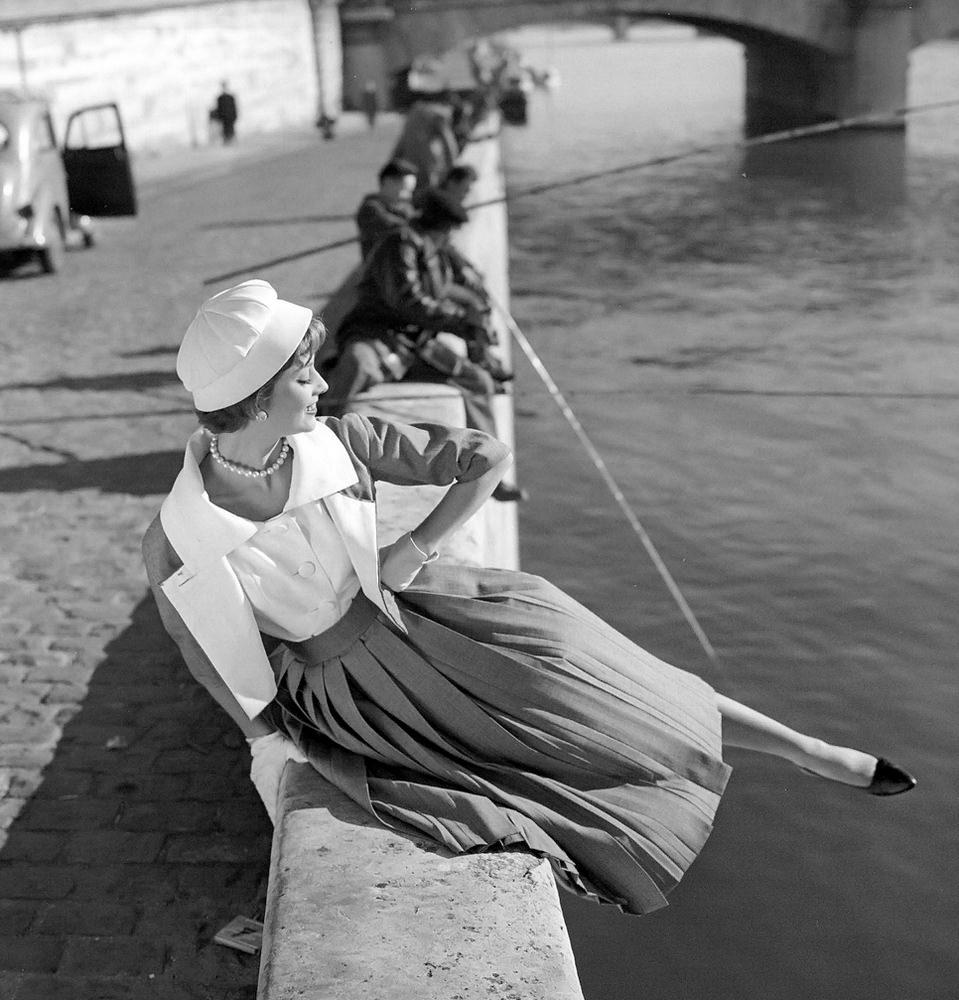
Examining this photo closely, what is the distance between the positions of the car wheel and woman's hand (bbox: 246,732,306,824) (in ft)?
33.8

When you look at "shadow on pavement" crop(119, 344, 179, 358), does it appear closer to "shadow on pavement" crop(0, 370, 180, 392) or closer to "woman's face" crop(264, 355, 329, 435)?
"shadow on pavement" crop(0, 370, 180, 392)

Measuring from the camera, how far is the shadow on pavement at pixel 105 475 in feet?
21.6

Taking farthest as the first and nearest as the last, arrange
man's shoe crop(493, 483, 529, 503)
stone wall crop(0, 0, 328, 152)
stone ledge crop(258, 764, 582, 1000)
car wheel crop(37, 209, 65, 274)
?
stone wall crop(0, 0, 328, 152) → car wheel crop(37, 209, 65, 274) → man's shoe crop(493, 483, 529, 503) → stone ledge crop(258, 764, 582, 1000)

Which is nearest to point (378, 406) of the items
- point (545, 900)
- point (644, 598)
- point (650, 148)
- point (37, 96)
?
point (644, 598)

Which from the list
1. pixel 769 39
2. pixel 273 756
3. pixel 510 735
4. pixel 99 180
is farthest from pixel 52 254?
pixel 769 39

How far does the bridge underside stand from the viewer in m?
32.8

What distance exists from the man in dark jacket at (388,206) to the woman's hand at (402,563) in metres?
4.61

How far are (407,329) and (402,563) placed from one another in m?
3.94

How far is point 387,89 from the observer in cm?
3550

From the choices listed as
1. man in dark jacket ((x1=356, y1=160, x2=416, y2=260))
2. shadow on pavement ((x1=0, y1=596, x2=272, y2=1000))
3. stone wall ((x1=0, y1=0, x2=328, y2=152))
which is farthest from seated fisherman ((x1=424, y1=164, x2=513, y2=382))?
stone wall ((x1=0, y1=0, x2=328, y2=152))

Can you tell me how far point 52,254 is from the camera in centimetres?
1271

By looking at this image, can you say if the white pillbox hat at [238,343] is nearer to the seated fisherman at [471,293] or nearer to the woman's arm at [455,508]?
the woman's arm at [455,508]

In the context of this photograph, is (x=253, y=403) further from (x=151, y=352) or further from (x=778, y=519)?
(x=151, y=352)

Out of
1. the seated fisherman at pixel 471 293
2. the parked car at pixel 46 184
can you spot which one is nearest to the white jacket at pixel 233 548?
the seated fisherman at pixel 471 293
